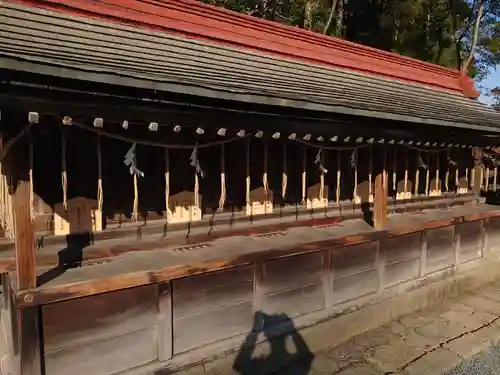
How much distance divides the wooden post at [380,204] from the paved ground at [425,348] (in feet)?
5.22

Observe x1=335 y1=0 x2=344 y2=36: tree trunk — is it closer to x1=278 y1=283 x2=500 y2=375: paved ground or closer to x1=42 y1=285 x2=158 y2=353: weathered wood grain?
x1=278 y1=283 x2=500 y2=375: paved ground

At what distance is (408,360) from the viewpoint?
17.0 feet

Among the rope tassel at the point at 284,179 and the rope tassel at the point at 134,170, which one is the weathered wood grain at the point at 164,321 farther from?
the rope tassel at the point at 284,179

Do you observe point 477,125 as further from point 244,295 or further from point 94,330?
point 94,330

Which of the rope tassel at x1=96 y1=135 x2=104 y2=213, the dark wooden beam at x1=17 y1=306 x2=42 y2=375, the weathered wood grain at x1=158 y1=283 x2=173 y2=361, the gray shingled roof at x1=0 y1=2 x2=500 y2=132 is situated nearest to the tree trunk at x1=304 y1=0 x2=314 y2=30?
the gray shingled roof at x1=0 y1=2 x2=500 y2=132

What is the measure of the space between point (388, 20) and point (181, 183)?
1762 centimetres

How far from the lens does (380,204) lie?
20.0 feet

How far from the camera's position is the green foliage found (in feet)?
62.6

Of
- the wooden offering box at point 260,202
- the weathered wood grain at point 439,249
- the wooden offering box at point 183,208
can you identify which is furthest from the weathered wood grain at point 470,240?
the wooden offering box at point 183,208

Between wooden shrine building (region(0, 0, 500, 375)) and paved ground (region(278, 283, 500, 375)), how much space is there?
54cm

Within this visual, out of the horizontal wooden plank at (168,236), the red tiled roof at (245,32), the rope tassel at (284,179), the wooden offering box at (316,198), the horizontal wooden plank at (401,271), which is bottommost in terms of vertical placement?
the horizontal wooden plank at (401,271)

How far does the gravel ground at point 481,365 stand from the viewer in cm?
493

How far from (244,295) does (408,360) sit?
7.67 ft

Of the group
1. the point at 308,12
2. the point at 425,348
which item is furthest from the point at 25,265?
the point at 308,12
